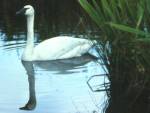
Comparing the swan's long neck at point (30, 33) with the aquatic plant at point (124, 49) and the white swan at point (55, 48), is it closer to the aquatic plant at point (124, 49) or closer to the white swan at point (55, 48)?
the white swan at point (55, 48)

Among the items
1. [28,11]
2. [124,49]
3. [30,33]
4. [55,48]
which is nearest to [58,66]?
[55,48]

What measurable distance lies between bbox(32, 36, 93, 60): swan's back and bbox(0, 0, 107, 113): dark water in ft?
0.62

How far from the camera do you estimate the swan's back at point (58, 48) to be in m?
12.9

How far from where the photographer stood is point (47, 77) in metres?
10.9

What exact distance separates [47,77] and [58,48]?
2176mm

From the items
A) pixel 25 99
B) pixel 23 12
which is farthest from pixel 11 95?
pixel 23 12

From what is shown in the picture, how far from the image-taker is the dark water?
8.76m

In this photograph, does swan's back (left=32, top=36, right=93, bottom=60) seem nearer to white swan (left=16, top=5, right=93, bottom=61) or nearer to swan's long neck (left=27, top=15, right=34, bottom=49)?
white swan (left=16, top=5, right=93, bottom=61)

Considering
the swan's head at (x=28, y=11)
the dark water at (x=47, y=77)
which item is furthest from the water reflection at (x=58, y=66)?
the swan's head at (x=28, y=11)

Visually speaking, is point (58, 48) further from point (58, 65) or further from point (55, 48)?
point (58, 65)

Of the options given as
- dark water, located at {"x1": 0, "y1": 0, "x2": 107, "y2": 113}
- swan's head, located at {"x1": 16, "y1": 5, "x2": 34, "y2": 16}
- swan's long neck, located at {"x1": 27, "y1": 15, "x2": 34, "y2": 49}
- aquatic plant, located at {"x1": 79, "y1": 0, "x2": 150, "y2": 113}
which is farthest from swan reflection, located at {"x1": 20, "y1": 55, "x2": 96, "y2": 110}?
aquatic plant, located at {"x1": 79, "y1": 0, "x2": 150, "y2": 113}

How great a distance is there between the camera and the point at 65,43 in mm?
12969

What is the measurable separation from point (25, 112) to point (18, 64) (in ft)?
12.6

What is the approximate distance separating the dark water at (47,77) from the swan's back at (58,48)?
0.62ft
